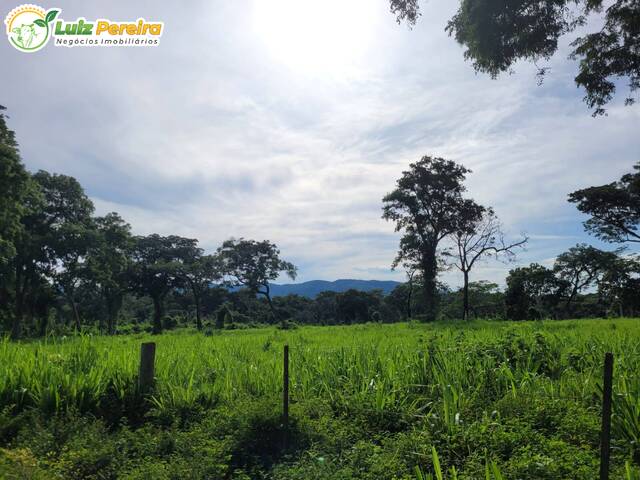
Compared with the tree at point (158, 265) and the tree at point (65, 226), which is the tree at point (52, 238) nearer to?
the tree at point (65, 226)

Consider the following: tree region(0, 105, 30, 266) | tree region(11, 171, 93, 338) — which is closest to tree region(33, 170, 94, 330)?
tree region(11, 171, 93, 338)

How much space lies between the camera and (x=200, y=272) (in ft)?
148

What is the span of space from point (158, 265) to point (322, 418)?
4034cm

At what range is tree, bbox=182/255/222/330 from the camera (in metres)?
44.5

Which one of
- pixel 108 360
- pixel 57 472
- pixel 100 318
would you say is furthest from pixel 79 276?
pixel 57 472

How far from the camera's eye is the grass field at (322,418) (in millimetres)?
4195

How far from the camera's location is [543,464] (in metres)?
3.73

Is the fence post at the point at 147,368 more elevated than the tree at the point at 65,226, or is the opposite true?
the tree at the point at 65,226

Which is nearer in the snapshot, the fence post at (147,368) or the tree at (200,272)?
the fence post at (147,368)

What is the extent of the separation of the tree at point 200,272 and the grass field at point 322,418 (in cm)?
3703

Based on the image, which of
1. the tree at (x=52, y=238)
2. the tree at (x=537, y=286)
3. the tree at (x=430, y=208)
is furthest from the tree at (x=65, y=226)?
the tree at (x=537, y=286)

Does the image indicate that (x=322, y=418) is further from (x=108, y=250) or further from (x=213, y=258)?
(x=213, y=258)

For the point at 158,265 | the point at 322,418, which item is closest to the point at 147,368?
the point at 322,418

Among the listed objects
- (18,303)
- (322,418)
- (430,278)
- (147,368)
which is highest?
(430,278)
